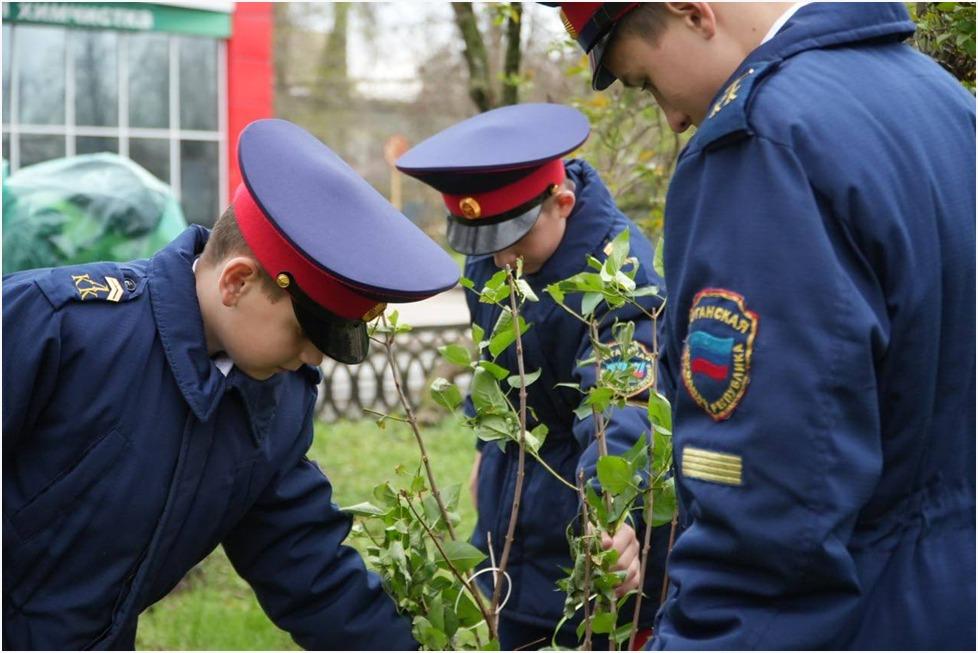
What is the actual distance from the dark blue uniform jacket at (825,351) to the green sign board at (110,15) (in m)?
14.9

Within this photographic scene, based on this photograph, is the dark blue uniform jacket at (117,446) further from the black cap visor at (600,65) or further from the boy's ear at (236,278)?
the black cap visor at (600,65)

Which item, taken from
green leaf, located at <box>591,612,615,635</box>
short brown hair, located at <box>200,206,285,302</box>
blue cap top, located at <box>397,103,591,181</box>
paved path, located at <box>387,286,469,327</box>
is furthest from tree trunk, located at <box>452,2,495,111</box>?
paved path, located at <box>387,286,469,327</box>

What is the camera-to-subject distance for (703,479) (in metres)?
1.56

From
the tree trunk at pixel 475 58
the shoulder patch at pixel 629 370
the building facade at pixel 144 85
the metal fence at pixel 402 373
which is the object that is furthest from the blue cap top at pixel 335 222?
the building facade at pixel 144 85

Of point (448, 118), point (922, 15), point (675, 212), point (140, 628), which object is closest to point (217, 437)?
point (675, 212)

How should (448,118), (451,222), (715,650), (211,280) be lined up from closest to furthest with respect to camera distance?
1. (715,650)
2. (211,280)
3. (451,222)
4. (448,118)

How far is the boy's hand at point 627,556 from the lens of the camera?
7.56 ft

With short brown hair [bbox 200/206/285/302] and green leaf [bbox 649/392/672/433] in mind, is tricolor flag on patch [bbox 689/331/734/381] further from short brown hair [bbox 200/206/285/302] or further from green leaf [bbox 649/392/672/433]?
short brown hair [bbox 200/206/285/302]

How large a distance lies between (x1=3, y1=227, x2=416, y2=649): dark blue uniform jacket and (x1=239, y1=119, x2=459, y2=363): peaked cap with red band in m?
0.23

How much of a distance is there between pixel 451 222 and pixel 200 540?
119 centimetres

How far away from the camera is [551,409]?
3.18m

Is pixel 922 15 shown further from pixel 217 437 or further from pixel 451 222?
pixel 217 437

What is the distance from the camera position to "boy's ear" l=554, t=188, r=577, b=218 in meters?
3.21

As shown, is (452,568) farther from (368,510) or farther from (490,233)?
(490,233)
